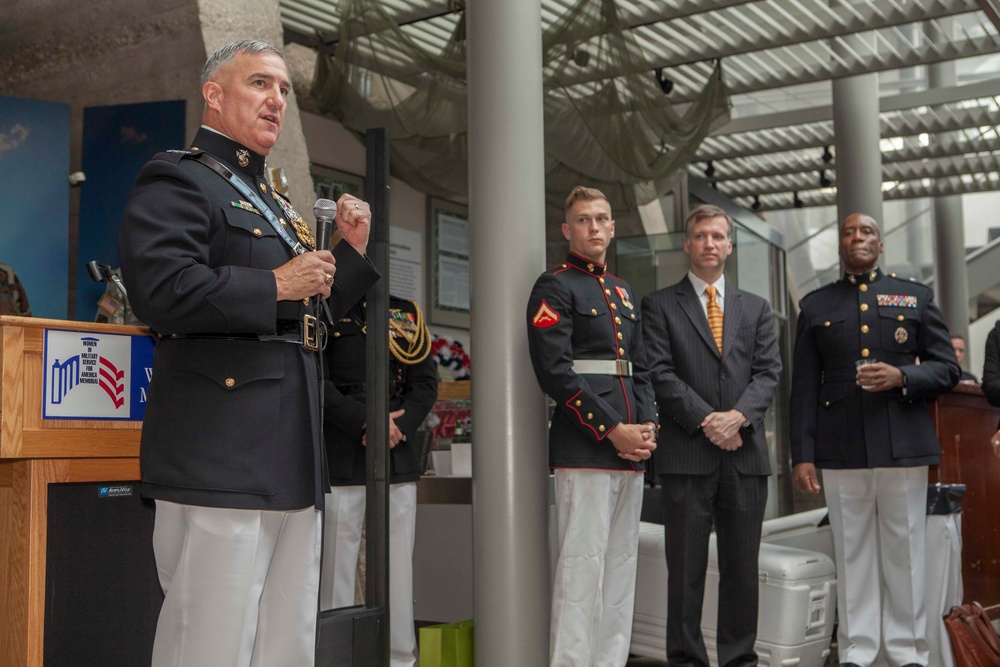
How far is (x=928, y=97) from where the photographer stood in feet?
30.2

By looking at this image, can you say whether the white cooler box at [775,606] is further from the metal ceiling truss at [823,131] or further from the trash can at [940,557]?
the metal ceiling truss at [823,131]

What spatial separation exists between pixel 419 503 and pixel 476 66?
101 inches

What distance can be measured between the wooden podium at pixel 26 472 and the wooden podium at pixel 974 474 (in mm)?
3444

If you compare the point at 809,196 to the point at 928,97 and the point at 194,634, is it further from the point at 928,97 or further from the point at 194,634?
the point at 194,634

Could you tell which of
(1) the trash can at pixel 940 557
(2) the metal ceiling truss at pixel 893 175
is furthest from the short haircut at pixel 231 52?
(2) the metal ceiling truss at pixel 893 175

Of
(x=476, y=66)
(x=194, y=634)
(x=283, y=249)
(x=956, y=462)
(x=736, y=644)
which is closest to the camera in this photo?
(x=194, y=634)

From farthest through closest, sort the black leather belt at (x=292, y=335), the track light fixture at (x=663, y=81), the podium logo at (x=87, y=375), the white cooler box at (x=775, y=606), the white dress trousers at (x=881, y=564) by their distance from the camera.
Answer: the track light fixture at (x=663, y=81)
the white cooler box at (x=775, y=606)
the white dress trousers at (x=881, y=564)
the podium logo at (x=87, y=375)
the black leather belt at (x=292, y=335)

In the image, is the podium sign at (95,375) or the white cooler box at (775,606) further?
the white cooler box at (775,606)

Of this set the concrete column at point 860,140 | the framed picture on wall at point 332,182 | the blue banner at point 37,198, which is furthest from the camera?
the concrete column at point 860,140

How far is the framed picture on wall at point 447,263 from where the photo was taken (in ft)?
28.0

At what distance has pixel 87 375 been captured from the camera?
2.95 meters

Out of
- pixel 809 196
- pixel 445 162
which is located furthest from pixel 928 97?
pixel 445 162

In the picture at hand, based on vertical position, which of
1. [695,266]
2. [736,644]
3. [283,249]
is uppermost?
[695,266]

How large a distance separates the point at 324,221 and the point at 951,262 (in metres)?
12.4
